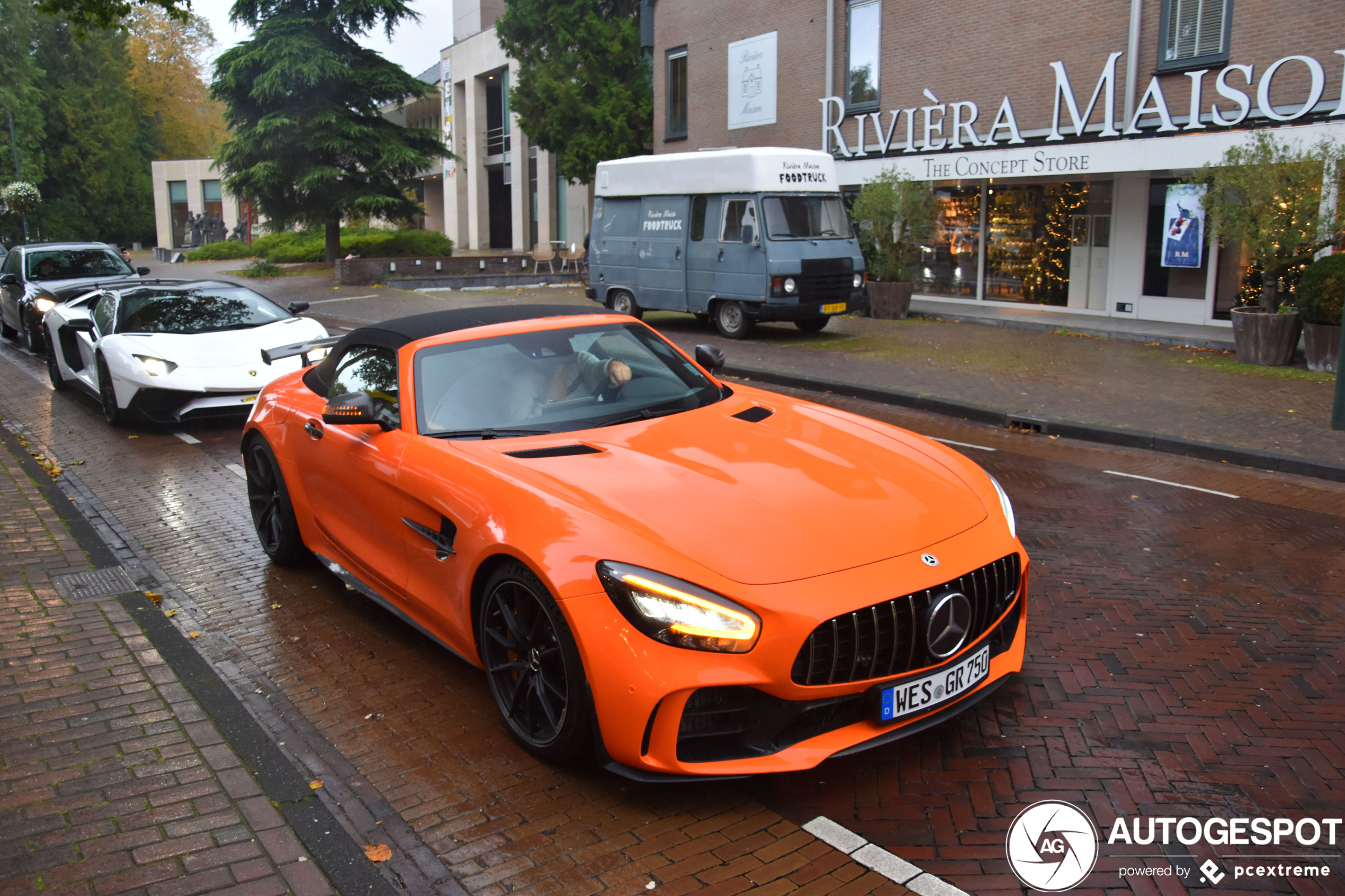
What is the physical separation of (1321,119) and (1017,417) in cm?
854

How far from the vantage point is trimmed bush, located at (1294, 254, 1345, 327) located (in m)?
12.7

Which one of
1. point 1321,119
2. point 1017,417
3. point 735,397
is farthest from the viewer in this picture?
point 1321,119

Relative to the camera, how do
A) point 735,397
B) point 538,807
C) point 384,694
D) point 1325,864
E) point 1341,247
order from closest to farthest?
point 1325,864 → point 538,807 → point 384,694 → point 735,397 → point 1341,247

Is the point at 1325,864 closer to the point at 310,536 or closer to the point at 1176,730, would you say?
the point at 1176,730

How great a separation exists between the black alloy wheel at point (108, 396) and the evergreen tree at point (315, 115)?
A: 932 inches

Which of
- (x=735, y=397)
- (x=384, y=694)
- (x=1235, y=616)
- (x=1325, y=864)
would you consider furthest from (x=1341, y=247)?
(x=384, y=694)

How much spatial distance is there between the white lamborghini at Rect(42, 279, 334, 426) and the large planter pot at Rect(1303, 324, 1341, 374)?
11783 mm

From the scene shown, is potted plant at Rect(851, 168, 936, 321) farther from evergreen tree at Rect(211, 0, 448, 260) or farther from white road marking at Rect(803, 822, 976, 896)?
evergreen tree at Rect(211, 0, 448, 260)

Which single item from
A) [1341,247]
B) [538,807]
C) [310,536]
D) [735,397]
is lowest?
[538,807]

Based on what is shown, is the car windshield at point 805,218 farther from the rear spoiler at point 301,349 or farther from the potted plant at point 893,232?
the rear spoiler at point 301,349

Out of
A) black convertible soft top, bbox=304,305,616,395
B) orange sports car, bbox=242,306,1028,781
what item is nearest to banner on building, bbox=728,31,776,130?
black convertible soft top, bbox=304,305,616,395

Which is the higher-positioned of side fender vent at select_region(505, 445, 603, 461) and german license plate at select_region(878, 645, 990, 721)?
side fender vent at select_region(505, 445, 603, 461)

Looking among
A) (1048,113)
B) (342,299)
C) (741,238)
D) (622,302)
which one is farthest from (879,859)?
(342,299)

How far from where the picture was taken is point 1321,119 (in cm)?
1498
